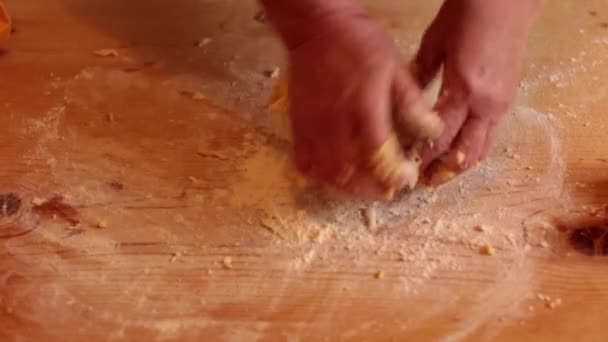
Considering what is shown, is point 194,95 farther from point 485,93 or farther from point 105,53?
point 485,93

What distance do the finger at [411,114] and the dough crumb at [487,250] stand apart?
13 centimetres

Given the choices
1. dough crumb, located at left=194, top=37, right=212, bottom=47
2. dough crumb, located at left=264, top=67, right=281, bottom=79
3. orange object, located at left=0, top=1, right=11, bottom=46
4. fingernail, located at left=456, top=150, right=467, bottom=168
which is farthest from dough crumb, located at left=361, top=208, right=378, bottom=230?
orange object, located at left=0, top=1, right=11, bottom=46

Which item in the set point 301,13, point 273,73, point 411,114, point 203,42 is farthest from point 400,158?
point 203,42

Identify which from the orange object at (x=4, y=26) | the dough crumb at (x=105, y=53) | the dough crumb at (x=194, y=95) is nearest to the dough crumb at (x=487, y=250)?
the dough crumb at (x=194, y=95)

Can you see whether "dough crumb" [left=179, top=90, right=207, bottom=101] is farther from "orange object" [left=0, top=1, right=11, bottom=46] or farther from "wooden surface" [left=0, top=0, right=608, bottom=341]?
"orange object" [left=0, top=1, right=11, bottom=46]

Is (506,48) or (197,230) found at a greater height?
(506,48)

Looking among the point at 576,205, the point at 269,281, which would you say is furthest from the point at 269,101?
the point at 576,205

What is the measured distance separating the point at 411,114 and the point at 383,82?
4cm

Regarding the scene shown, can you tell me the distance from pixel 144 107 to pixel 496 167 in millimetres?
407

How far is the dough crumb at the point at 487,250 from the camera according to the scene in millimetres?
781

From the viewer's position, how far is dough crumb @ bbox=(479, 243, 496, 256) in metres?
0.78

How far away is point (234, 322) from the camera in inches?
28.8

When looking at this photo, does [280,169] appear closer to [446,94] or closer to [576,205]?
[446,94]

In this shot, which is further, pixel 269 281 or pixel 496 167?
pixel 496 167
